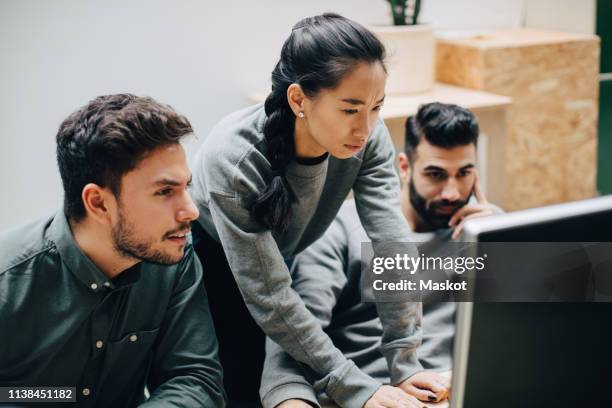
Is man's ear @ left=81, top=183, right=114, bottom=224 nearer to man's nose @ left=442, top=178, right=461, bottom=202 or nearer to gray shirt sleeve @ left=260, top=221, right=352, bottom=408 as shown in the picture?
gray shirt sleeve @ left=260, top=221, right=352, bottom=408

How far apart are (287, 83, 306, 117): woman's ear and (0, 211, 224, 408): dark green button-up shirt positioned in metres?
0.34

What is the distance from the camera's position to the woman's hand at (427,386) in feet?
4.00

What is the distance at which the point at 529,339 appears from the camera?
700 mm

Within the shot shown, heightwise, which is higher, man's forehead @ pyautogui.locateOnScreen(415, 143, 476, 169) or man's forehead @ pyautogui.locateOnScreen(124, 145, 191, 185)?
man's forehead @ pyautogui.locateOnScreen(124, 145, 191, 185)

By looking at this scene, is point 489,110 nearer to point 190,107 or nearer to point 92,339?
point 190,107

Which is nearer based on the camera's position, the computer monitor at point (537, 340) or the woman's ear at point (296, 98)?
the computer monitor at point (537, 340)

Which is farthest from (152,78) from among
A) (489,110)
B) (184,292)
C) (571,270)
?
(571,270)

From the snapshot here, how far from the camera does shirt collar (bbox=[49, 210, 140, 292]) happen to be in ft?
3.95

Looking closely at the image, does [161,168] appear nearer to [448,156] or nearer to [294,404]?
[294,404]

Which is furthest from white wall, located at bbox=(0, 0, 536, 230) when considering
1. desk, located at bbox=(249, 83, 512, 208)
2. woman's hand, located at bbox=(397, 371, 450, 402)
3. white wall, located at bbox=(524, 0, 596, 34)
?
woman's hand, located at bbox=(397, 371, 450, 402)

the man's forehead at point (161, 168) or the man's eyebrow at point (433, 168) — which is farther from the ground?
the man's forehead at point (161, 168)

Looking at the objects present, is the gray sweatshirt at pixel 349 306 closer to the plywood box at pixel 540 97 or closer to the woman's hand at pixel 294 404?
the woman's hand at pixel 294 404

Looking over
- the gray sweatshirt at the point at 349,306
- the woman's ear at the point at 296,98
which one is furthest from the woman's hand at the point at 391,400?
the woman's ear at the point at 296,98

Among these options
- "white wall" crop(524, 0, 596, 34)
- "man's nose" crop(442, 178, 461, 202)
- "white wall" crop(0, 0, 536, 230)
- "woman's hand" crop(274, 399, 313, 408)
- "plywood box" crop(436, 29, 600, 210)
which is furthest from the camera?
"white wall" crop(524, 0, 596, 34)
